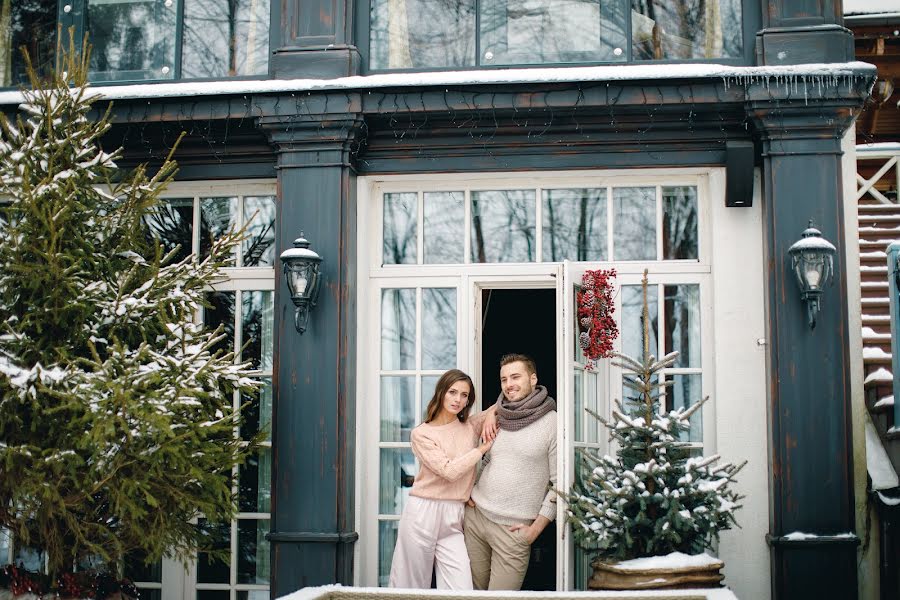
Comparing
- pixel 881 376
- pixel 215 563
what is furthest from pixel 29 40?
pixel 881 376

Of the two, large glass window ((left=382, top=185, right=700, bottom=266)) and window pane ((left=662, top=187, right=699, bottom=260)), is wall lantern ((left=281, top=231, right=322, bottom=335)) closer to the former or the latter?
large glass window ((left=382, top=185, right=700, bottom=266))

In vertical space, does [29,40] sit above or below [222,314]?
above

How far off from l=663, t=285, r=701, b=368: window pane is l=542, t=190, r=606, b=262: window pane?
53cm

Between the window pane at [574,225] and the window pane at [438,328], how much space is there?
720 millimetres

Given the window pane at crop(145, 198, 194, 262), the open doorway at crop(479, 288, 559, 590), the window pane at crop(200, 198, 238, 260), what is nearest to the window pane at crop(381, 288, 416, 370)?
the window pane at crop(200, 198, 238, 260)

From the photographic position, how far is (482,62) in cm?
733

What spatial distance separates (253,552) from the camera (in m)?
7.27

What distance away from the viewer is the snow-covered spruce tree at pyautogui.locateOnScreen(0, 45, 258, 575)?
5.72m

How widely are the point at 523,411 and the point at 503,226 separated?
1.45m

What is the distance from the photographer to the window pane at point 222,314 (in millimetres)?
7473

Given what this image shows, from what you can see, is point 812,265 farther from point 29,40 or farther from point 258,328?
point 29,40

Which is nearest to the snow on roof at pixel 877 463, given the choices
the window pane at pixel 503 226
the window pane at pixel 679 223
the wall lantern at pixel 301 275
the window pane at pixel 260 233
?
the window pane at pixel 679 223

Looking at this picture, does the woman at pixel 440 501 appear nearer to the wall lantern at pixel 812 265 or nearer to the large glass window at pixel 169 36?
the wall lantern at pixel 812 265

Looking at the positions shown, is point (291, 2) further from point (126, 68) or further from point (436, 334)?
point (436, 334)
